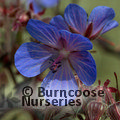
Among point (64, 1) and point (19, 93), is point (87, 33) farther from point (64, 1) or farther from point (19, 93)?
point (64, 1)

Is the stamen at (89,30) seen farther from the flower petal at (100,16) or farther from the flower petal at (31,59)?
the flower petal at (31,59)

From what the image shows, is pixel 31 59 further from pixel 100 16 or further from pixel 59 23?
pixel 100 16

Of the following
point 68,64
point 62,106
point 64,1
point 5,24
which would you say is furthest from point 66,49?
point 64,1

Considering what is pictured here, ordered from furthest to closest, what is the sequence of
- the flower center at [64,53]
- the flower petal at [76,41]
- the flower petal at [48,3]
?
the flower petal at [48,3], the flower center at [64,53], the flower petal at [76,41]

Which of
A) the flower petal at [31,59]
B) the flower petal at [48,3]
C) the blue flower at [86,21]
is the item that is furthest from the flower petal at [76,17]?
the flower petal at [48,3]

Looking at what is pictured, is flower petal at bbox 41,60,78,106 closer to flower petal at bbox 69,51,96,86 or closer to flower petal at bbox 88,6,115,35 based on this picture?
flower petal at bbox 69,51,96,86

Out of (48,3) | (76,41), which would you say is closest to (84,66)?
(76,41)
